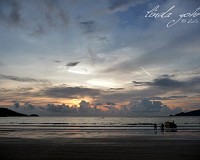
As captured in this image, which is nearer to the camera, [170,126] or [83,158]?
[83,158]

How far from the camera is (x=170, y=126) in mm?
90812

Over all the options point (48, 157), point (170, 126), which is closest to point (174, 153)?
point (48, 157)

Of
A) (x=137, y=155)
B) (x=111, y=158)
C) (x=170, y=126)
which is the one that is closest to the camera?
(x=111, y=158)

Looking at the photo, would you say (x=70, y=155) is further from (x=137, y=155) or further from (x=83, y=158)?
(x=137, y=155)

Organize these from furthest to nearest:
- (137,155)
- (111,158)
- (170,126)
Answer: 1. (170,126)
2. (137,155)
3. (111,158)

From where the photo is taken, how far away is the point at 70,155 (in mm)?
26781

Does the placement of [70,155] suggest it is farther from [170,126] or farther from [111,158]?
[170,126]

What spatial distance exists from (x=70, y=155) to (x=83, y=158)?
7.09ft

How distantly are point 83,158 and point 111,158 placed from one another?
96.6 inches

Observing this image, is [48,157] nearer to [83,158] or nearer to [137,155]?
[83,158]

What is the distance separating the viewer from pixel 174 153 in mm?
28047

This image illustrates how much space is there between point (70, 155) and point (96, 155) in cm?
243

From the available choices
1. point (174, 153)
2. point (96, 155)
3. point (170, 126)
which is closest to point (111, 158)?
point (96, 155)

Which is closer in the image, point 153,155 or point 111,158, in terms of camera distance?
point 111,158
